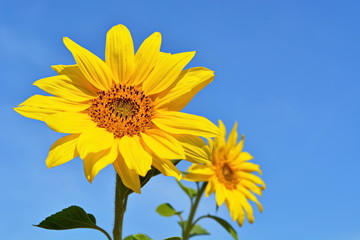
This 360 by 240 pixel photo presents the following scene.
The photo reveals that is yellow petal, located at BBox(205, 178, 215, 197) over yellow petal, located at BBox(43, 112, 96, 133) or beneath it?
over

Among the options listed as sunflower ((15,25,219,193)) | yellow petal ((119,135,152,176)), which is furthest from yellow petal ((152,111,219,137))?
yellow petal ((119,135,152,176))

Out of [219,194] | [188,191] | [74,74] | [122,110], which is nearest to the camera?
[74,74]

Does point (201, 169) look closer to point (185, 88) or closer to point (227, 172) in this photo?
point (227, 172)

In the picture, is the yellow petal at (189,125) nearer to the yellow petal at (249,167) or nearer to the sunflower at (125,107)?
the sunflower at (125,107)

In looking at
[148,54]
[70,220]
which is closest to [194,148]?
[148,54]

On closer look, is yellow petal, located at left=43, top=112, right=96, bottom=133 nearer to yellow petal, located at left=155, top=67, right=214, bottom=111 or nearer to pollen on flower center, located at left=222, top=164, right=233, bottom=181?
yellow petal, located at left=155, top=67, right=214, bottom=111

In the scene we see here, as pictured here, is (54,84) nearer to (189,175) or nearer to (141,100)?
(141,100)

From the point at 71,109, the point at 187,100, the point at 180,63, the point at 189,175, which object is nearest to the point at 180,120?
the point at 187,100
